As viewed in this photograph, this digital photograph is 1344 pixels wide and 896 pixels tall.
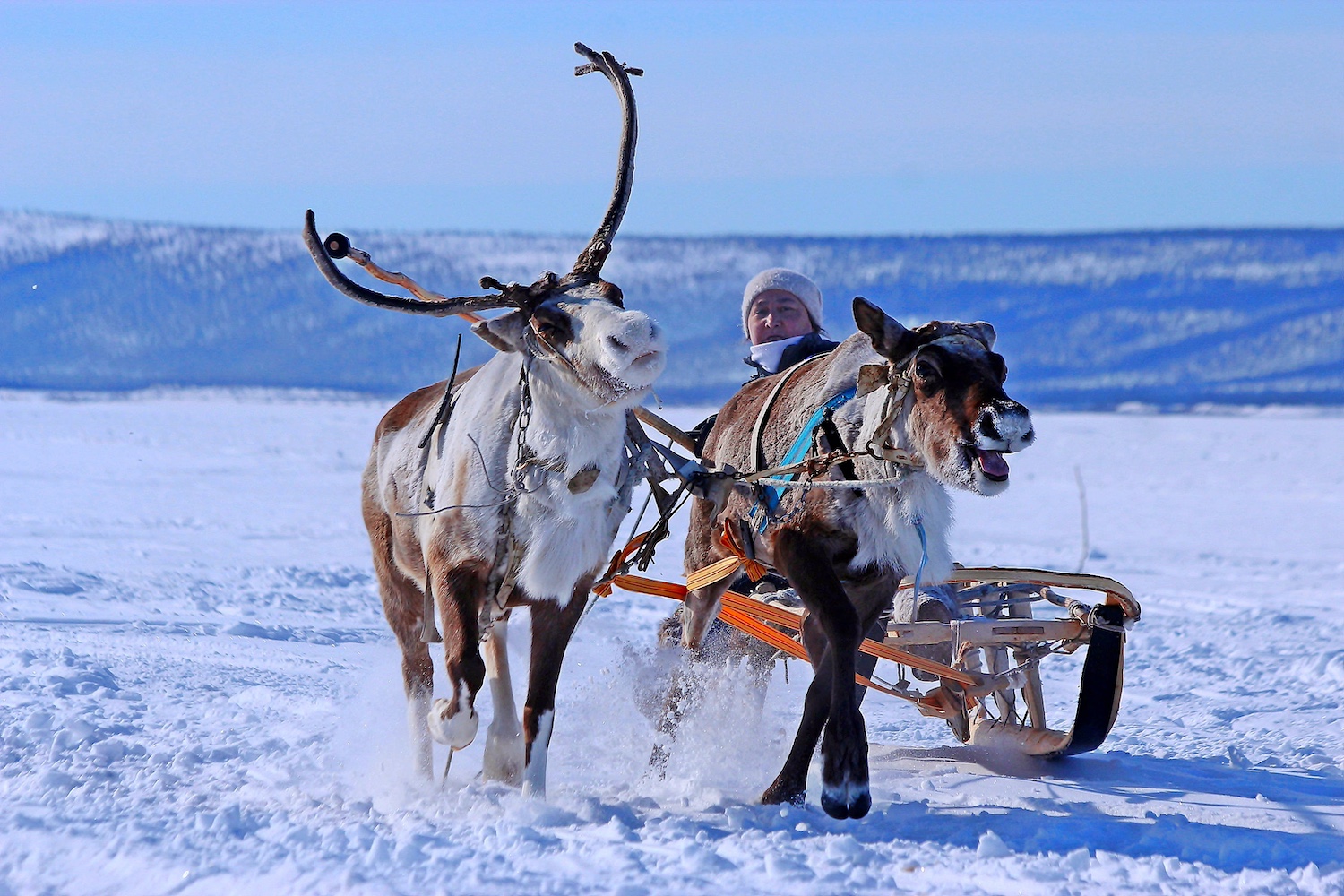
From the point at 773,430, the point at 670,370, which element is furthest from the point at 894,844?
the point at 670,370

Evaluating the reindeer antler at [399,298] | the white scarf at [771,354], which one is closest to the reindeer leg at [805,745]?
the reindeer antler at [399,298]

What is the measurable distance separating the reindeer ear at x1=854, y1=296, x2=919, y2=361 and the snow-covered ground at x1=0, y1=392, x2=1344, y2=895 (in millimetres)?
1613

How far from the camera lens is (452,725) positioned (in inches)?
196

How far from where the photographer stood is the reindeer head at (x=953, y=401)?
483 cm

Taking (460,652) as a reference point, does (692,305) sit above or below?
above

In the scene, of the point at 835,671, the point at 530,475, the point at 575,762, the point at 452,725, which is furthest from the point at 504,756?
the point at 835,671

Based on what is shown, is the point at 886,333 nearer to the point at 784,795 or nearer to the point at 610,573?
the point at 610,573

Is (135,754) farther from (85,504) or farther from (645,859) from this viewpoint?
(85,504)

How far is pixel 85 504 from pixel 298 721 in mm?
9792

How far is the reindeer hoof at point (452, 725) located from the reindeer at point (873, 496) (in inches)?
43.3

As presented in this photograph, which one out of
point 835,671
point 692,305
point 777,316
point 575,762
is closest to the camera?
point 835,671

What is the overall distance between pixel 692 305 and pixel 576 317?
46520 millimetres

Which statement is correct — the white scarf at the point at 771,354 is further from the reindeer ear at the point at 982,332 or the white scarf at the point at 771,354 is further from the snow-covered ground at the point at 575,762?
the reindeer ear at the point at 982,332

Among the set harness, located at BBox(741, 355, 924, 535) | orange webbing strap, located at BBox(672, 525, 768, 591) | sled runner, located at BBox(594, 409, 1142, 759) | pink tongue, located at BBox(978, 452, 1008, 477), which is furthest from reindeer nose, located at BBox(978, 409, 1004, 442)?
orange webbing strap, located at BBox(672, 525, 768, 591)
